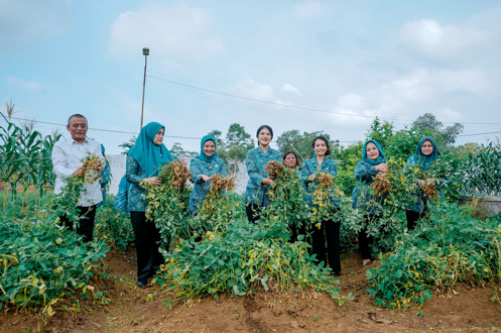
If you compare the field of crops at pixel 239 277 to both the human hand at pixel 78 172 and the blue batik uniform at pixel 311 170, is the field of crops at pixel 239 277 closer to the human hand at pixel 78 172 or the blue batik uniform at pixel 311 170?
the human hand at pixel 78 172

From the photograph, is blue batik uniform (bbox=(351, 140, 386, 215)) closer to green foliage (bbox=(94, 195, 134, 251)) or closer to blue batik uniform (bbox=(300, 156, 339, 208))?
blue batik uniform (bbox=(300, 156, 339, 208))

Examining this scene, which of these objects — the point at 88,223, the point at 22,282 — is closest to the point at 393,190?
the point at 88,223

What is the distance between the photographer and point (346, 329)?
2.77 meters

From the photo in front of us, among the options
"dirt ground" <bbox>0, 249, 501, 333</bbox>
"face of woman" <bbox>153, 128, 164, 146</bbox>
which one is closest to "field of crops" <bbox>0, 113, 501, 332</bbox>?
"dirt ground" <bbox>0, 249, 501, 333</bbox>

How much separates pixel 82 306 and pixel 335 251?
287 centimetres

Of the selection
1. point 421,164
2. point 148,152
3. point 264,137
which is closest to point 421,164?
point 421,164

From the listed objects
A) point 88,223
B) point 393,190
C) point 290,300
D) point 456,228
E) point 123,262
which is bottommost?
point 123,262

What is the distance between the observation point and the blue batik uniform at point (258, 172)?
4070 mm

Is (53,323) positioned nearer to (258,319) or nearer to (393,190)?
(258,319)

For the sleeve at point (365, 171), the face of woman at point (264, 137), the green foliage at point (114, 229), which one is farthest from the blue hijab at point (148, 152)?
the sleeve at point (365, 171)

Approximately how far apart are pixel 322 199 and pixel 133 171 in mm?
2149

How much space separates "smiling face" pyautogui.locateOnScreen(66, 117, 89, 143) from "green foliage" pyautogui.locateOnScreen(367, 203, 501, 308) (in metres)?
3.41

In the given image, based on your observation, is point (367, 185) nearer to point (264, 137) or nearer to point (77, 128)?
point (264, 137)

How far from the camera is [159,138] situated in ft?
13.1
